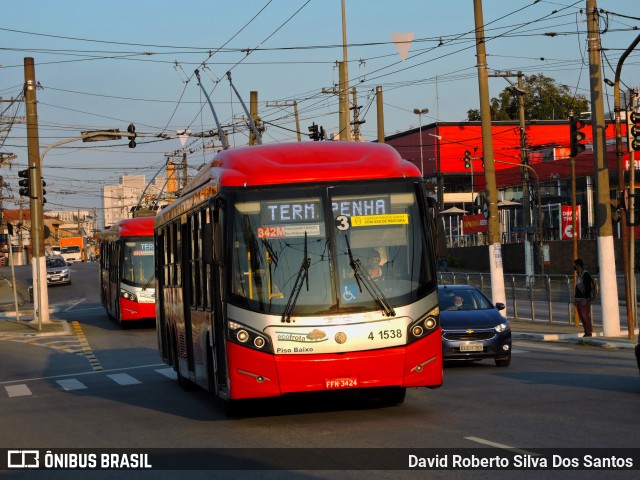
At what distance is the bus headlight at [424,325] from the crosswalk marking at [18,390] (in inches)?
364

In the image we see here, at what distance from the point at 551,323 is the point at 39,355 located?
14.9m

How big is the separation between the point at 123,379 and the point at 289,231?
10.0 meters

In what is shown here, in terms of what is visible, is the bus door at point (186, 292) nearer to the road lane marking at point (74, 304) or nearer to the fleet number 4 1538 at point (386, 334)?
the fleet number 4 1538 at point (386, 334)

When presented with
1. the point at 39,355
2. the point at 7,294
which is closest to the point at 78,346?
the point at 39,355

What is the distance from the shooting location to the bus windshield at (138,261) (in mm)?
36344

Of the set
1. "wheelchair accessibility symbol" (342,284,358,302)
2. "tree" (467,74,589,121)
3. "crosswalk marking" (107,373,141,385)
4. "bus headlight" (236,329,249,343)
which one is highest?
"tree" (467,74,589,121)

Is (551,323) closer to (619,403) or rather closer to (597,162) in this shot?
(597,162)

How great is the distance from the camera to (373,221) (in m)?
13.5

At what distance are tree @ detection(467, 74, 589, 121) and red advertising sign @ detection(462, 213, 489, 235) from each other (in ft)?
89.6

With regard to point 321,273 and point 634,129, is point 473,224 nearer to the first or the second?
point 634,129

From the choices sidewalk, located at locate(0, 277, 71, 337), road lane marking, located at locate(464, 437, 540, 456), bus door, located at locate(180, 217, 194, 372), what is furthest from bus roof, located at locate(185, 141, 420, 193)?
sidewalk, located at locate(0, 277, 71, 337)

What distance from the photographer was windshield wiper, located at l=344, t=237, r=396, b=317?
522 inches

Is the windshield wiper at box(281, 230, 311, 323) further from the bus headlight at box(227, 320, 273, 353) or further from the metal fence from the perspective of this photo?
the metal fence

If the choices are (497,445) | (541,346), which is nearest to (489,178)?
(541,346)
